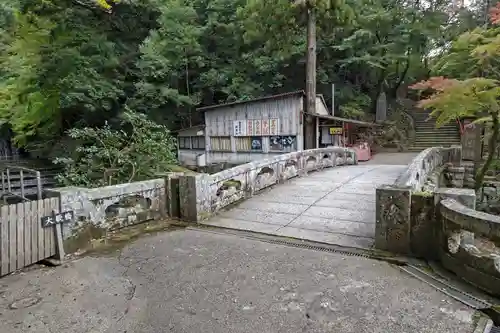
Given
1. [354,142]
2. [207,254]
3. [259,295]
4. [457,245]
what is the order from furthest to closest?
1. [354,142]
2. [207,254]
3. [457,245]
4. [259,295]

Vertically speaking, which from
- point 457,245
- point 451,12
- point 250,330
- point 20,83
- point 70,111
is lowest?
point 250,330

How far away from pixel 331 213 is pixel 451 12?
24395 mm

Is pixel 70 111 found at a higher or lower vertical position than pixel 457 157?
higher

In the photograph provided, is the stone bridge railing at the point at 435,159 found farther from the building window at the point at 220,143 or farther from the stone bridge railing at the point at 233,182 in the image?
the building window at the point at 220,143

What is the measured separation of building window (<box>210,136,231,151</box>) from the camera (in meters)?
19.0

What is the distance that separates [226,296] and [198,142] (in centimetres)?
1772

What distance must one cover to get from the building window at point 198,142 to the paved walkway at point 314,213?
1161cm

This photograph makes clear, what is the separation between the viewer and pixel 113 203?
18.6 ft

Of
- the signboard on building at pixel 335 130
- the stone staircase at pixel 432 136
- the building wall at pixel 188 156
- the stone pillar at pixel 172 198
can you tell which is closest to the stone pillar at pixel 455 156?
the signboard on building at pixel 335 130

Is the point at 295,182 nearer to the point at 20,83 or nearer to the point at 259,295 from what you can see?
the point at 259,295

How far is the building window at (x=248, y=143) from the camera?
17609 millimetres

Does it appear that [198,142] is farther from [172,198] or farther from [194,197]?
[194,197]

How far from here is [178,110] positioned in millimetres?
23016

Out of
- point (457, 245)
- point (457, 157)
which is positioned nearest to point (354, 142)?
point (457, 157)
